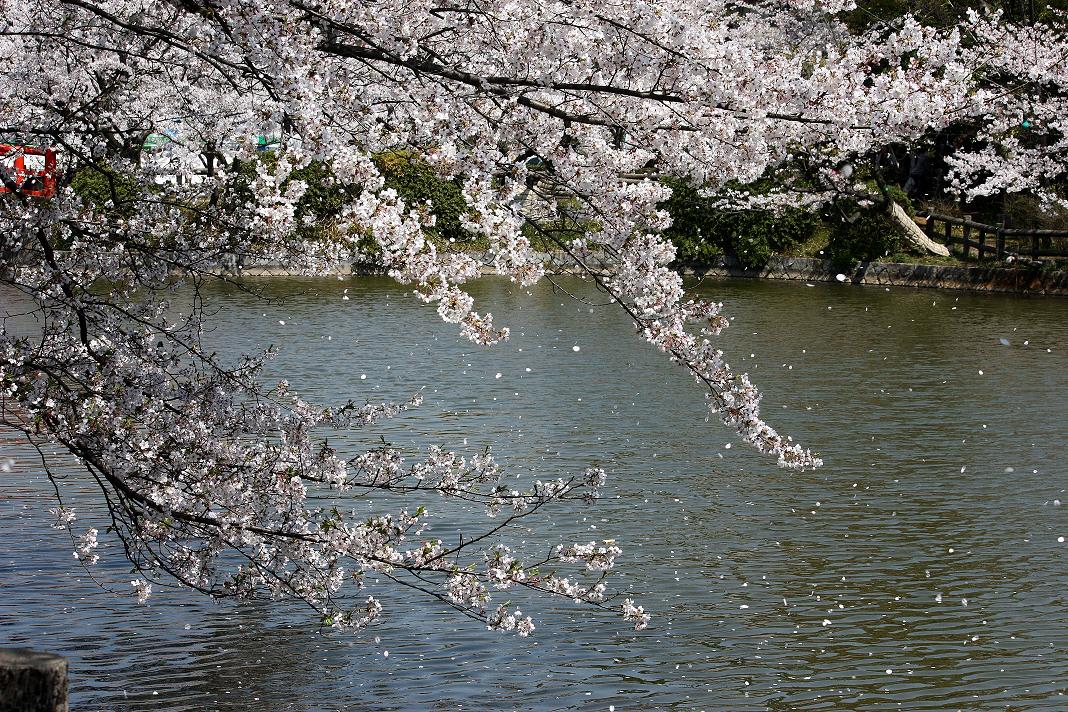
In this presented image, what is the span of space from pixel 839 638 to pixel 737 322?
44.0ft

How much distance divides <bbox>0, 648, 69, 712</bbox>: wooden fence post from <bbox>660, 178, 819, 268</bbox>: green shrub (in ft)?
79.2

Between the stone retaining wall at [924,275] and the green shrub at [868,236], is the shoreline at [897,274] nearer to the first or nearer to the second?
the stone retaining wall at [924,275]

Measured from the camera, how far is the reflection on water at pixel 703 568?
636 centimetres

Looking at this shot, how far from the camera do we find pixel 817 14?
29531 millimetres

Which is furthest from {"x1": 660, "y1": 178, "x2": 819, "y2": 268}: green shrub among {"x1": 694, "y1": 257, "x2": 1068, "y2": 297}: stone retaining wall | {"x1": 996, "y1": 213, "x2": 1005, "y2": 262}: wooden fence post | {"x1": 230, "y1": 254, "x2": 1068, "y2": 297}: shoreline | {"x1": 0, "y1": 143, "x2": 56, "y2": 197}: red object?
{"x1": 0, "y1": 143, "x2": 56, "y2": 197}: red object

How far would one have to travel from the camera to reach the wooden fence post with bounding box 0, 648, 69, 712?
321 centimetres

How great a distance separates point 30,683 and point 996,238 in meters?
24.7

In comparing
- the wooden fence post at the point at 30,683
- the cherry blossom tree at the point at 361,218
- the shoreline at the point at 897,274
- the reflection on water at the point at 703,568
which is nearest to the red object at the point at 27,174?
the cherry blossom tree at the point at 361,218

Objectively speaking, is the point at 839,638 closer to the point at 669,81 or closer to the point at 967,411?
the point at 669,81

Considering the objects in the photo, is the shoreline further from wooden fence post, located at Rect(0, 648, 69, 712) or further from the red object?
wooden fence post, located at Rect(0, 648, 69, 712)

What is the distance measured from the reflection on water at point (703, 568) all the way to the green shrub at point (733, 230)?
1099cm

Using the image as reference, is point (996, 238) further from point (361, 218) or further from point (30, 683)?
point (30, 683)

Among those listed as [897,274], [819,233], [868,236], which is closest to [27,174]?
[897,274]

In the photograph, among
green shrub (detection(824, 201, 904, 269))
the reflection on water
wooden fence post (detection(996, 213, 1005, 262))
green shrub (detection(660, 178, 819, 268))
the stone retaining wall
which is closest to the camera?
the reflection on water
